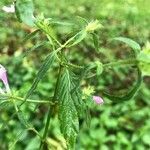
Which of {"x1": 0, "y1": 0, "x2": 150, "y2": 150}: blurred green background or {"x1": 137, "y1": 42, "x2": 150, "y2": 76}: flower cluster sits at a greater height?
{"x1": 0, "y1": 0, "x2": 150, "y2": 150}: blurred green background

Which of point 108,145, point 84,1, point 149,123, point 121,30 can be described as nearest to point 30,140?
point 108,145

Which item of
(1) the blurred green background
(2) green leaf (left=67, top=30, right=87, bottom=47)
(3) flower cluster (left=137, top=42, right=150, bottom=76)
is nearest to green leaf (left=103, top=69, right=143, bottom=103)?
(3) flower cluster (left=137, top=42, right=150, bottom=76)

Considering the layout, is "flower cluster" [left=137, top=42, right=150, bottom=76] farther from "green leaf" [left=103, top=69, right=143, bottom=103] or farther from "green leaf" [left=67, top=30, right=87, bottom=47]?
"green leaf" [left=67, top=30, right=87, bottom=47]

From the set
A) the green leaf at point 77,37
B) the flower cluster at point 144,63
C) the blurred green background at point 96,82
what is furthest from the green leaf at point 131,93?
the blurred green background at point 96,82

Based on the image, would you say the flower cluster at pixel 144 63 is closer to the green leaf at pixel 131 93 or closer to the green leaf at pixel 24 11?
the green leaf at pixel 131 93

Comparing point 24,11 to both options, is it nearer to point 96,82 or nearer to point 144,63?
point 144,63

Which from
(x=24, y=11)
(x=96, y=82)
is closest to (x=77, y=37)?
(x=24, y=11)
